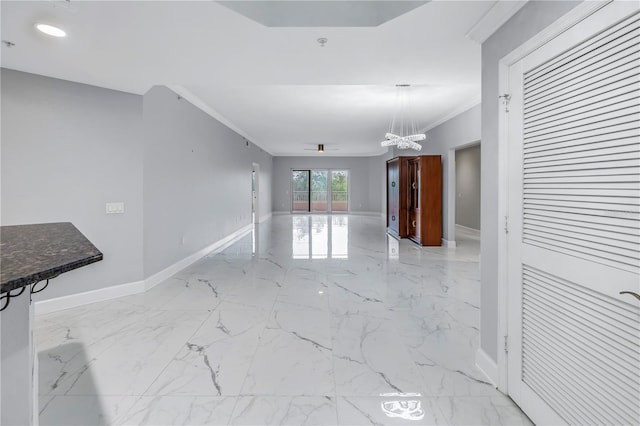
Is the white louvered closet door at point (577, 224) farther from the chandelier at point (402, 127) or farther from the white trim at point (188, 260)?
the white trim at point (188, 260)

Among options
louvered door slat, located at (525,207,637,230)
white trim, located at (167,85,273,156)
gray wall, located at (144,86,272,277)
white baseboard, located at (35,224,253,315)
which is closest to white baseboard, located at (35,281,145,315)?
white baseboard, located at (35,224,253,315)

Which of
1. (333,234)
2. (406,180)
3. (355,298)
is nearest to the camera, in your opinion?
(355,298)

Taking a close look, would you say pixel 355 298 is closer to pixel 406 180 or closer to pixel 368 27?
pixel 368 27

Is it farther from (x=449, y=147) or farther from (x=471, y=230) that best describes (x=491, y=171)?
(x=471, y=230)

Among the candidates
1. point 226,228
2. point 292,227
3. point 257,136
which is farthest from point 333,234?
point 257,136

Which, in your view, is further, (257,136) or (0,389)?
(257,136)

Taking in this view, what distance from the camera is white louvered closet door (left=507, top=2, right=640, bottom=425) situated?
48.7 inches

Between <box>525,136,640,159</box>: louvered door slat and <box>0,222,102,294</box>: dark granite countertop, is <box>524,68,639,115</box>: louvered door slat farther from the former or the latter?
<box>0,222,102,294</box>: dark granite countertop

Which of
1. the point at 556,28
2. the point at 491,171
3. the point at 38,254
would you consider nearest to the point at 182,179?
the point at 38,254

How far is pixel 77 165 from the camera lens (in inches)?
139

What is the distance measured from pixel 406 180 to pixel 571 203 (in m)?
6.49

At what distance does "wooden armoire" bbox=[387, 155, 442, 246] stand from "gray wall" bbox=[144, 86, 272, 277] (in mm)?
4065

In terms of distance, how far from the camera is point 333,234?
8562mm

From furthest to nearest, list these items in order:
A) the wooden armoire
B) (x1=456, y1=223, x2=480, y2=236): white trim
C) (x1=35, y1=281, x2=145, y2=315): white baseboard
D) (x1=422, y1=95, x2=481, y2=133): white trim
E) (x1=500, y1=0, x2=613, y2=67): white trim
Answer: (x1=456, y1=223, x2=480, y2=236): white trim → the wooden armoire → (x1=422, y1=95, x2=481, y2=133): white trim → (x1=35, y1=281, x2=145, y2=315): white baseboard → (x1=500, y1=0, x2=613, y2=67): white trim
